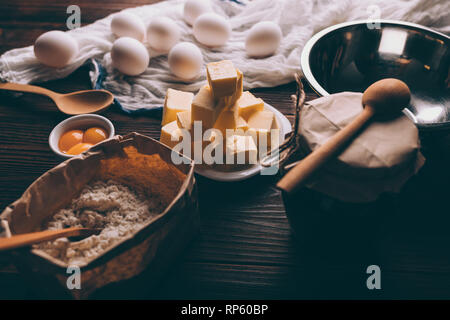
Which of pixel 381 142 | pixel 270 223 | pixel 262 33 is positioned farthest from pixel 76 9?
pixel 381 142

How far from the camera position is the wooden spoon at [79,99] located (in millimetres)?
914

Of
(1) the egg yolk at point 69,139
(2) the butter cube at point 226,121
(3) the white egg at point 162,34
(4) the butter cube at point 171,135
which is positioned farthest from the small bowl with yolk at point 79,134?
(3) the white egg at point 162,34

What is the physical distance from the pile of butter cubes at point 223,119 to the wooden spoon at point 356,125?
0.26m

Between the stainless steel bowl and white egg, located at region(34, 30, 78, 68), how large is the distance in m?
0.72

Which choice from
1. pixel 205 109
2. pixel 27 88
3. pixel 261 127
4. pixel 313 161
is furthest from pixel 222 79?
pixel 27 88

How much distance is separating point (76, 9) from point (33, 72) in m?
0.36

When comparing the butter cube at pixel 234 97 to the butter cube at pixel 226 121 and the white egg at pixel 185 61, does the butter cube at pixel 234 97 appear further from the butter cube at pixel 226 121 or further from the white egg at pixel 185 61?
the white egg at pixel 185 61

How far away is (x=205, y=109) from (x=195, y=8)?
2.06 ft

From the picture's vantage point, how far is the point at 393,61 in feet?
2.85

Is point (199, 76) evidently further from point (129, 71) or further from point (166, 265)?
point (166, 265)

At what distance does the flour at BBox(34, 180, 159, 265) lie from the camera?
1.82 ft

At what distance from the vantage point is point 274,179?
2.56 feet

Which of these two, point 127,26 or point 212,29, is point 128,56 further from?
point 212,29

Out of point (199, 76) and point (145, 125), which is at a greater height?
point (199, 76)
